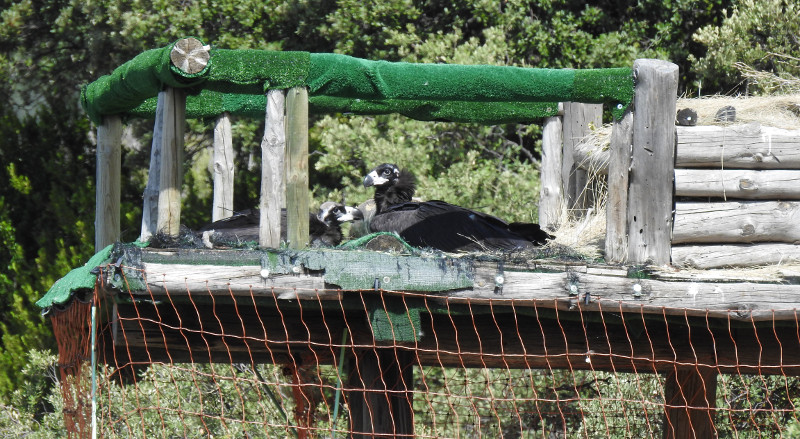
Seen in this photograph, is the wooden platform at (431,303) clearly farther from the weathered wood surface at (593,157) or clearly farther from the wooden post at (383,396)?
the weathered wood surface at (593,157)

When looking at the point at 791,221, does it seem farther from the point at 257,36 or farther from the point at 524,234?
the point at 257,36

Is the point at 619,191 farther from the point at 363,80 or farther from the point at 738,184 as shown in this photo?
the point at 363,80

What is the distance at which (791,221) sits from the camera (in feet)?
16.9

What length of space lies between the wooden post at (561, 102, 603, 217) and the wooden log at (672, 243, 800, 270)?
6.96 feet

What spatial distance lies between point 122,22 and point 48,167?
2844mm

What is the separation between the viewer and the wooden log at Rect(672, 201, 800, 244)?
502cm

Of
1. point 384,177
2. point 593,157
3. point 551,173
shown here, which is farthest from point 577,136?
point 384,177

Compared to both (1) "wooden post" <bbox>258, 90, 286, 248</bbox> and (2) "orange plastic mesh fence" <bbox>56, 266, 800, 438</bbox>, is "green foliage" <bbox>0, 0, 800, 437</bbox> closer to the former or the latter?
(2) "orange plastic mesh fence" <bbox>56, 266, 800, 438</bbox>

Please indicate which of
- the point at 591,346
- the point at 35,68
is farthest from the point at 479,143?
the point at 35,68

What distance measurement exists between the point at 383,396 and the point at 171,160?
5.74ft

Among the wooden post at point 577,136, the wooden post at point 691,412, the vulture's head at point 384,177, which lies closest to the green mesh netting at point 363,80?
the wooden post at point 577,136

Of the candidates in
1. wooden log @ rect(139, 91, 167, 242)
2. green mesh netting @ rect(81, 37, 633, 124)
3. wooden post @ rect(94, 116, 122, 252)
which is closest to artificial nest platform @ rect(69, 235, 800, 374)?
wooden log @ rect(139, 91, 167, 242)

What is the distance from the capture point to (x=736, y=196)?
512 cm

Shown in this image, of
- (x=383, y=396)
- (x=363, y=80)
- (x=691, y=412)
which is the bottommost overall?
(x=691, y=412)
